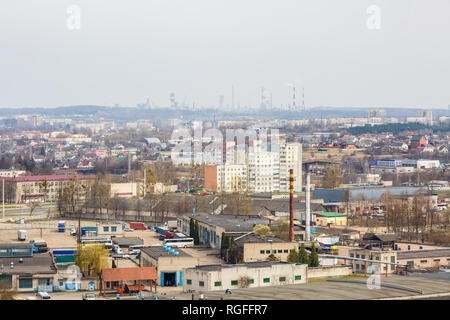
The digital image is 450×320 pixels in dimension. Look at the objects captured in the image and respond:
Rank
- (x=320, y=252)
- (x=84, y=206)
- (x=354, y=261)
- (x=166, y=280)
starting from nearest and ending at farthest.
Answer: (x=166, y=280)
(x=354, y=261)
(x=320, y=252)
(x=84, y=206)

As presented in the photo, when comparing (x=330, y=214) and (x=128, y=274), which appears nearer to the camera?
(x=128, y=274)

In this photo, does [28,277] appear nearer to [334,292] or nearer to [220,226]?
[334,292]

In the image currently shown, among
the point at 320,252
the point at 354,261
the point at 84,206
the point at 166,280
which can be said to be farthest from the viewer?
the point at 84,206

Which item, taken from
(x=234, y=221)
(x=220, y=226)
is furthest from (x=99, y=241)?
(x=234, y=221)

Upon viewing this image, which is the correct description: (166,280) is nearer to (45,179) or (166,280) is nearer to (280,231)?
(280,231)

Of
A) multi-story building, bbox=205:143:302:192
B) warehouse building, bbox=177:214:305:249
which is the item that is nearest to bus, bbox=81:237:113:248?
warehouse building, bbox=177:214:305:249

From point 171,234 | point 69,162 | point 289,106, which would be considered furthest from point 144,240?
point 289,106

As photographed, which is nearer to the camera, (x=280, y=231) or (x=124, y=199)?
(x=280, y=231)
